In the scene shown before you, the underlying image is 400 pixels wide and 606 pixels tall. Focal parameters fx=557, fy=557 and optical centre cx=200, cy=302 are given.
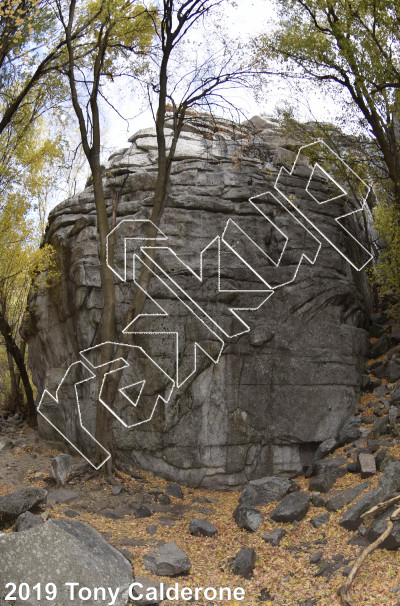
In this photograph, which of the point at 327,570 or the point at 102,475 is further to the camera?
the point at 102,475

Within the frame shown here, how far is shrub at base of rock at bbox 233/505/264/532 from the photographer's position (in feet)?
26.0

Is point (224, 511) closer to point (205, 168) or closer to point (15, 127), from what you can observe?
point (205, 168)

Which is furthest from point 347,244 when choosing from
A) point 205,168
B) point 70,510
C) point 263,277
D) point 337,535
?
point 70,510

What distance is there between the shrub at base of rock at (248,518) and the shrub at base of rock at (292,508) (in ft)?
0.70

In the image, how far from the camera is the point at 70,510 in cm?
806

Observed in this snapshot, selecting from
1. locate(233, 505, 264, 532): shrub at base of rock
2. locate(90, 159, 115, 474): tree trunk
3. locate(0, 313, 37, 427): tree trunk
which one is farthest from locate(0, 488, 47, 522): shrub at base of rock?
locate(0, 313, 37, 427): tree trunk

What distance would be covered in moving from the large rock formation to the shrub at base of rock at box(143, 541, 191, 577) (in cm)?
365

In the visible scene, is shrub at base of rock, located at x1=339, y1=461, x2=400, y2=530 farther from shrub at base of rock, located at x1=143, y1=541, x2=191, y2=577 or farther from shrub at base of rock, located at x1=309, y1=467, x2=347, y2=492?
shrub at base of rock, located at x1=143, y1=541, x2=191, y2=577

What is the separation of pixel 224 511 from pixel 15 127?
30.0 ft

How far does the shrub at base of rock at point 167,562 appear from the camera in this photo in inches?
255

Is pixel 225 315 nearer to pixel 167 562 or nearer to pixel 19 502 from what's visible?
pixel 19 502

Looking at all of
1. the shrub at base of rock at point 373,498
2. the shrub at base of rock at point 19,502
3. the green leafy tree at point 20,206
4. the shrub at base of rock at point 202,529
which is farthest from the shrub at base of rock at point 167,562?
the green leafy tree at point 20,206

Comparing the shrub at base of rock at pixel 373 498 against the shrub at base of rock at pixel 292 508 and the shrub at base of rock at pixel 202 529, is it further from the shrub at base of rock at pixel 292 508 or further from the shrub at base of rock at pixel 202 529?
the shrub at base of rock at pixel 202 529

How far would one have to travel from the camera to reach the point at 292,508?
8000 millimetres
